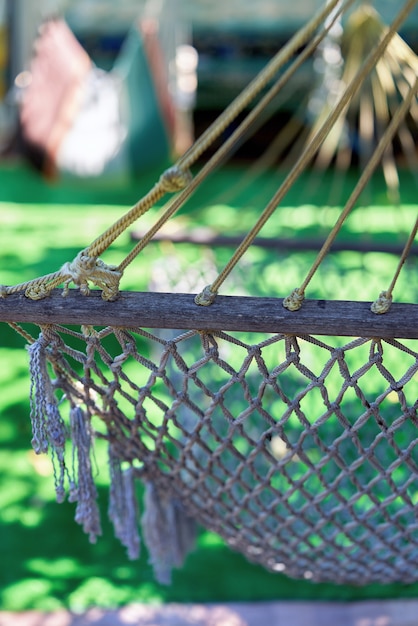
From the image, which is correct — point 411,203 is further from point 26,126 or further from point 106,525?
point 106,525

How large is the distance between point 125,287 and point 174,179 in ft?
5.85

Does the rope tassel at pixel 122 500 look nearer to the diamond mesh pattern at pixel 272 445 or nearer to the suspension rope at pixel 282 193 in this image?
the diamond mesh pattern at pixel 272 445

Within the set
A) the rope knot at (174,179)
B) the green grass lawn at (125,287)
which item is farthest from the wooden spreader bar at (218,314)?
the green grass lawn at (125,287)

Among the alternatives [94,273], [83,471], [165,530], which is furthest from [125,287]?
[94,273]

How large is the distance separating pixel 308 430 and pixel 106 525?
2.65 feet

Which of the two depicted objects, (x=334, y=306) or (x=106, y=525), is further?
(x=106, y=525)

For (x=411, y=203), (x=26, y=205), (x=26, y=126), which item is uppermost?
(x=26, y=126)

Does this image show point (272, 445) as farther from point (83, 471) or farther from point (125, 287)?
point (125, 287)

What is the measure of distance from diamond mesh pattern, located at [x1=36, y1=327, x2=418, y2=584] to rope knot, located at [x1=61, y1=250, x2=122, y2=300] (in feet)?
0.20

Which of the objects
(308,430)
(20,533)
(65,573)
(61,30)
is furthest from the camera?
(61,30)

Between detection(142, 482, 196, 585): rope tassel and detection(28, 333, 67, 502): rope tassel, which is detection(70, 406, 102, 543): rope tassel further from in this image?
detection(142, 482, 196, 585): rope tassel

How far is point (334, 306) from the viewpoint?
3.10ft

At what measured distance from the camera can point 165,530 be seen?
52.3 inches

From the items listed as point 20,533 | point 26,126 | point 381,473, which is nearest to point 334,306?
point 381,473
